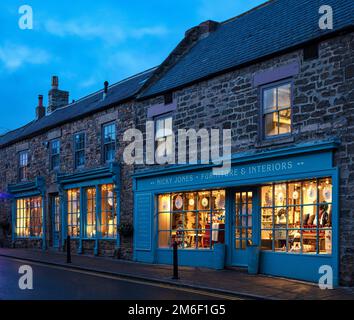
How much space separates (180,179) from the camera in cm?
1673

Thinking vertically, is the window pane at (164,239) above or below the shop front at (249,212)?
below

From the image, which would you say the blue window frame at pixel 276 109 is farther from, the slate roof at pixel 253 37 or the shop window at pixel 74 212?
the shop window at pixel 74 212

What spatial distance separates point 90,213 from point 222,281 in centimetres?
1017

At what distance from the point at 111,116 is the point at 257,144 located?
26.0ft

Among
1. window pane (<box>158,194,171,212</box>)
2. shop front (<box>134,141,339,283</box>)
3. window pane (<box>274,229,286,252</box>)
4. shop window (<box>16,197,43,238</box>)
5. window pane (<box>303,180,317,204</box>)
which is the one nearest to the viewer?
shop front (<box>134,141,339,283</box>)

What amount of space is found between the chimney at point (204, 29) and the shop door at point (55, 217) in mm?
9968

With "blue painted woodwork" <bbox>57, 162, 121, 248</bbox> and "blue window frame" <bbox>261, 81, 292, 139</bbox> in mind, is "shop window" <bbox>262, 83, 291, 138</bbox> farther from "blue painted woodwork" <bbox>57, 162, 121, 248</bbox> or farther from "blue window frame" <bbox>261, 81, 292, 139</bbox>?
"blue painted woodwork" <bbox>57, 162, 121, 248</bbox>

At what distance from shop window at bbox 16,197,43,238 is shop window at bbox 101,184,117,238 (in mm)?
5990

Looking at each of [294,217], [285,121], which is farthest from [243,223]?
[285,121]

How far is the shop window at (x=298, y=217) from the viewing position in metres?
12.7

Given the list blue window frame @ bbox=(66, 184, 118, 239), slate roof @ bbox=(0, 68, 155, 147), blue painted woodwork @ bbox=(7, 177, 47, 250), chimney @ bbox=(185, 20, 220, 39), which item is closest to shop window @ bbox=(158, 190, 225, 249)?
blue window frame @ bbox=(66, 184, 118, 239)

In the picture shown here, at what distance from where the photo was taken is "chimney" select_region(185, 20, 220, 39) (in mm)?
20234

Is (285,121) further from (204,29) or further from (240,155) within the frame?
(204,29)

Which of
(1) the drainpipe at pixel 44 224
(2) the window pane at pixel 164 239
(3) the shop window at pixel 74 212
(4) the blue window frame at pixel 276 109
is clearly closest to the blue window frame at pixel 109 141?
(3) the shop window at pixel 74 212
